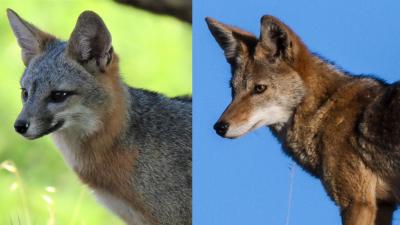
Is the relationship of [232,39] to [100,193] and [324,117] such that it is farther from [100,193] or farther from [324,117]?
[100,193]

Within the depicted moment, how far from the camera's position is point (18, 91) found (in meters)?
5.30

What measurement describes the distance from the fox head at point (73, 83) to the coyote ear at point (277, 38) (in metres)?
1.01

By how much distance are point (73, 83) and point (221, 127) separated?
1.00m

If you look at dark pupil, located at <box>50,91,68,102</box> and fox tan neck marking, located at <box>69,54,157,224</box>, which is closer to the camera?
dark pupil, located at <box>50,91,68,102</box>

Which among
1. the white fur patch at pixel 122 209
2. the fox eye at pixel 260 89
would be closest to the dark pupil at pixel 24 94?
the white fur patch at pixel 122 209

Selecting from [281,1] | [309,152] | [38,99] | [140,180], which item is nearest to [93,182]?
[140,180]

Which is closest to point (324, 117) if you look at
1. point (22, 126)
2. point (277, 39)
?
point (277, 39)

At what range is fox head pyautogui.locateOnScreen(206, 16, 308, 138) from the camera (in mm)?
4633

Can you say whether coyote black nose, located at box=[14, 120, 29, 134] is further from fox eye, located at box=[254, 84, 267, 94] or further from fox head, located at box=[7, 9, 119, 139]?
fox eye, located at box=[254, 84, 267, 94]

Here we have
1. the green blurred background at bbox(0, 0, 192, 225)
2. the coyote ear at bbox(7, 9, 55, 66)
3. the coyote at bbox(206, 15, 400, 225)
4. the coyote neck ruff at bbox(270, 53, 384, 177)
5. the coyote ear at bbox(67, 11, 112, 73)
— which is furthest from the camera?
the green blurred background at bbox(0, 0, 192, 225)

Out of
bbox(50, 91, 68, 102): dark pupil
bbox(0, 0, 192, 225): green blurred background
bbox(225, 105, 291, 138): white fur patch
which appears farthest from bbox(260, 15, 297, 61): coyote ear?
bbox(50, 91, 68, 102): dark pupil

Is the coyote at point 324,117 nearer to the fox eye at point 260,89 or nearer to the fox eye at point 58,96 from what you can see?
the fox eye at point 260,89

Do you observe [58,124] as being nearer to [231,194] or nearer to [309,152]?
[231,194]

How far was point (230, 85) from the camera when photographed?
491cm
